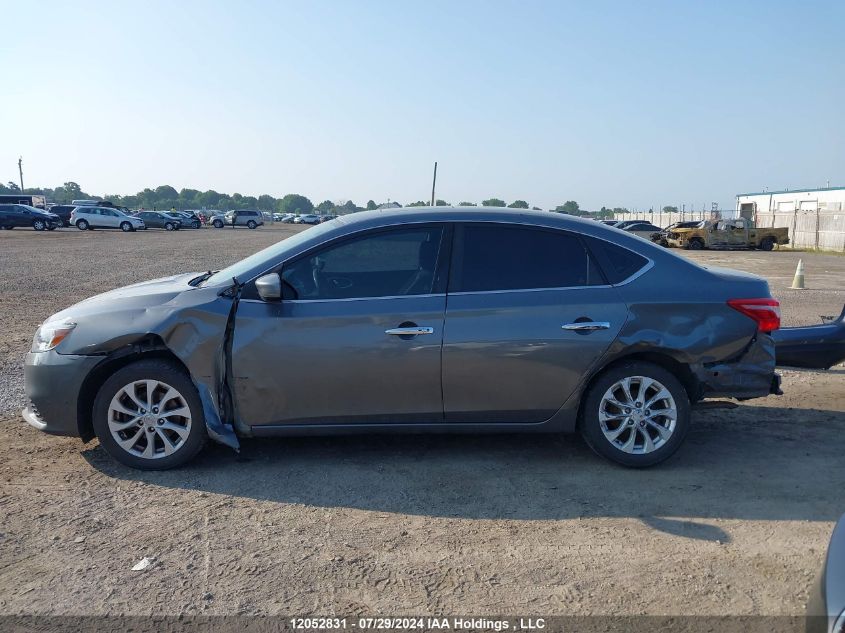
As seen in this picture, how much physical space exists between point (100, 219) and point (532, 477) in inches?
2064

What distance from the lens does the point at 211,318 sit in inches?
184

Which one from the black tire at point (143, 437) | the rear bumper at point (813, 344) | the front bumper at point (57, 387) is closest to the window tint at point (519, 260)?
the black tire at point (143, 437)

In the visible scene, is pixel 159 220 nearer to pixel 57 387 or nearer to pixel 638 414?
pixel 57 387

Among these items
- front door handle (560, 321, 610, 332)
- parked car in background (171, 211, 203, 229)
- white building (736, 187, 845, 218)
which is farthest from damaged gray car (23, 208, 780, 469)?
parked car in background (171, 211, 203, 229)

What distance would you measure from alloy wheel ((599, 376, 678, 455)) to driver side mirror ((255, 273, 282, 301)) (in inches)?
88.5

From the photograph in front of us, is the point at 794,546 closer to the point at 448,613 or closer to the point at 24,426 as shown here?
the point at 448,613

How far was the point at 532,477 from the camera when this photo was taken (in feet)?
15.5

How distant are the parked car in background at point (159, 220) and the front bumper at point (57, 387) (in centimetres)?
5751

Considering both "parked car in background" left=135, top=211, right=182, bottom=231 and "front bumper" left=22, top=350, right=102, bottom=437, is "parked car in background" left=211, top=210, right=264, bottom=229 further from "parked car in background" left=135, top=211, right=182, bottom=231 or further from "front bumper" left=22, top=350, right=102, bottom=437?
"front bumper" left=22, top=350, right=102, bottom=437

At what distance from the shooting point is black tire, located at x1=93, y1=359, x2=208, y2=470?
468 cm

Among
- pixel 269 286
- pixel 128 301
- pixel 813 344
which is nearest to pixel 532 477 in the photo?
pixel 269 286

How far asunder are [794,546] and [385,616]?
222 centimetres

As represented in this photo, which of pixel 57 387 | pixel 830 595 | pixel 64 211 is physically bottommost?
pixel 830 595

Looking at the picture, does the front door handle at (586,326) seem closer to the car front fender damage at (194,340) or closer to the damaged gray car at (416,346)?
the damaged gray car at (416,346)
